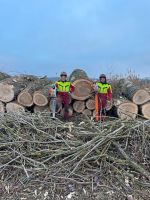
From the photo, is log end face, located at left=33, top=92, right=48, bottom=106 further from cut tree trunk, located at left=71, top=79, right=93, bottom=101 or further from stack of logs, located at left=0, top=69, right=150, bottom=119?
cut tree trunk, located at left=71, top=79, right=93, bottom=101

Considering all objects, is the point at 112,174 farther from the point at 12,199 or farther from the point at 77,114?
the point at 77,114

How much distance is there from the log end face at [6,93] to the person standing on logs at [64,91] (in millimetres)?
1313

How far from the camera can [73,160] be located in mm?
5957

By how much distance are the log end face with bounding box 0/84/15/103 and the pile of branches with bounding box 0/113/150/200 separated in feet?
10.5

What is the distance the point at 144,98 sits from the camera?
10.0 meters

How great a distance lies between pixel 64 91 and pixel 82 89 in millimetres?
505

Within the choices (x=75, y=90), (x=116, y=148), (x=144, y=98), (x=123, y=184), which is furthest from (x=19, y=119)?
(x=144, y=98)

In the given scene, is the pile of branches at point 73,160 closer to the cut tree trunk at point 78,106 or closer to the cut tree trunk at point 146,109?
the cut tree trunk at point 78,106

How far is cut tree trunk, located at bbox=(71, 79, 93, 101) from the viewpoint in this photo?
9.92 meters

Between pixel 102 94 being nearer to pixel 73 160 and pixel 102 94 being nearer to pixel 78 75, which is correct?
pixel 78 75

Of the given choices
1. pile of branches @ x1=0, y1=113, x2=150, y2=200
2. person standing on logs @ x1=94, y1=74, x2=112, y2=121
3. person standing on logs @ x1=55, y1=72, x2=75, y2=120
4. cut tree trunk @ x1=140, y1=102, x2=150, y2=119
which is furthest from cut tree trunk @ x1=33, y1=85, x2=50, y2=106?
pile of branches @ x1=0, y1=113, x2=150, y2=200

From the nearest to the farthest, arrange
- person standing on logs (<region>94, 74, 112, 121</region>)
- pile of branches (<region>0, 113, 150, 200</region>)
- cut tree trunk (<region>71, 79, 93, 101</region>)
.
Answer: pile of branches (<region>0, 113, 150, 200</region>)
person standing on logs (<region>94, 74, 112, 121</region>)
cut tree trunk (<region>71, 79, 93, 101</region>)

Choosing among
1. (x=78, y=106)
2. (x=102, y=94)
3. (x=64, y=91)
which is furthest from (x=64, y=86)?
(x=102, y=94)

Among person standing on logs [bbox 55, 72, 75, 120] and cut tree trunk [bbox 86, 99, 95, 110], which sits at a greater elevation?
person standing on logs [bbox 55, 72, 75, 120]
